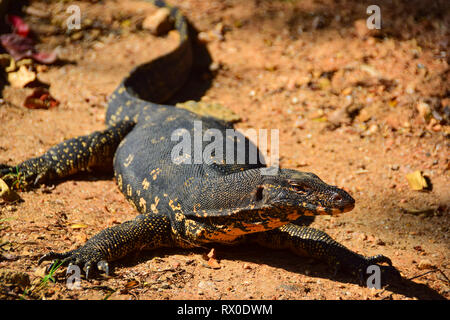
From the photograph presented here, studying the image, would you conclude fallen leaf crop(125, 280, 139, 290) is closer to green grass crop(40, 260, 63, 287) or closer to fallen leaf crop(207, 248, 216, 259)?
green grass crop(40, 260, 63, 287)

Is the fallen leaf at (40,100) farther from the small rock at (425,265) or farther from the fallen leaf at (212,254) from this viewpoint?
the small rock at (425,265)

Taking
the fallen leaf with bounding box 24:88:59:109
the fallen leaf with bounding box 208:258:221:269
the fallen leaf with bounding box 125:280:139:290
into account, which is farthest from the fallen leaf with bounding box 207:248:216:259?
the fallen leaf with bounding box 24:88:59:109

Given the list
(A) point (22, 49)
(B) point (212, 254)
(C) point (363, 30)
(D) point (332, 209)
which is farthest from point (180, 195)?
(C) point (363, 30)

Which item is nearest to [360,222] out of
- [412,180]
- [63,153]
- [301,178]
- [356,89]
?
[412,180]

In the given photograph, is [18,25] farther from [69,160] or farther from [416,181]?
[416,181]

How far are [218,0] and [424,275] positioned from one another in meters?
7.76

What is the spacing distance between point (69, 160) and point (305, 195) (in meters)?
3.28

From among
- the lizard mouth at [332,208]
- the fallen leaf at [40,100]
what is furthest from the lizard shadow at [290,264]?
the fallen leaf at [40,100]

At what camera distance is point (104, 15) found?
9766 mm

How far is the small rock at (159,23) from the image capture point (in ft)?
31.0

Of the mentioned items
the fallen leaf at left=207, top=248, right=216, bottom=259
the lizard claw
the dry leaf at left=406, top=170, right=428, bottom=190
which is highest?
the lizard claw

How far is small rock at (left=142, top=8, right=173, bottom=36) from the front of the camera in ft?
31.0

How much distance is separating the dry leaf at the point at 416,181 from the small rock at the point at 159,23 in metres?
5.81

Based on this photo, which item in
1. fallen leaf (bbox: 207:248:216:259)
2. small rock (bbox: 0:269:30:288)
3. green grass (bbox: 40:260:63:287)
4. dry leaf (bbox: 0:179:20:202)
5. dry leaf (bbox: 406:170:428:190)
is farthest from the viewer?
dry leaf (bbox: 406:170:428:190)
